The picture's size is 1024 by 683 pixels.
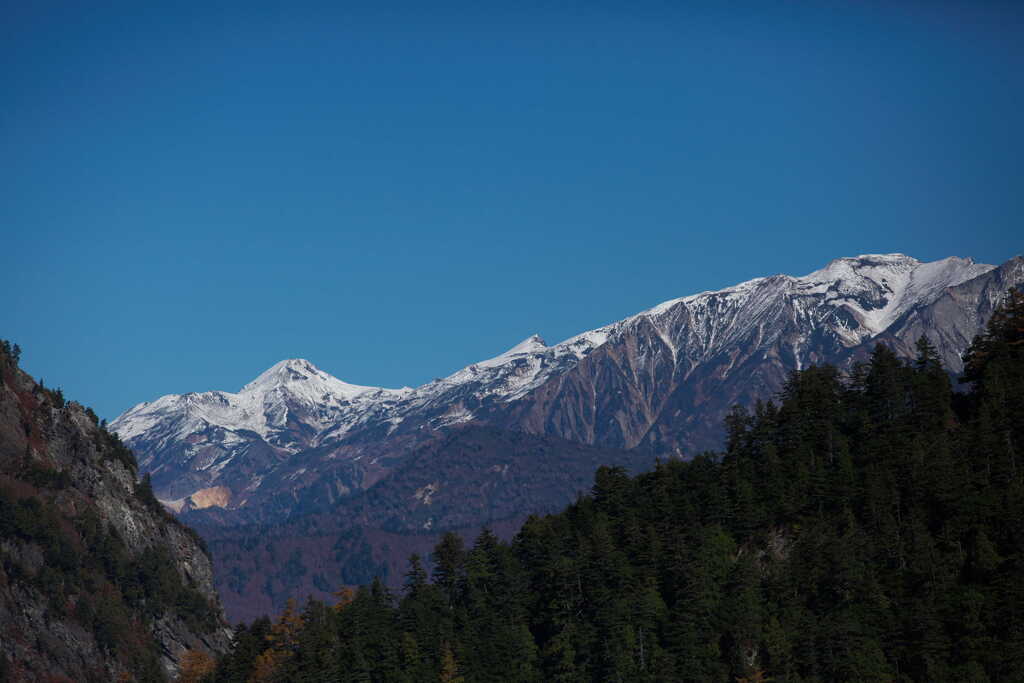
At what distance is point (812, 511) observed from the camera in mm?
192750

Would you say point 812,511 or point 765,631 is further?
point 812,511

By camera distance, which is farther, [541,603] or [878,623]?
[541,603]

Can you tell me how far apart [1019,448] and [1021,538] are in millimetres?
21655

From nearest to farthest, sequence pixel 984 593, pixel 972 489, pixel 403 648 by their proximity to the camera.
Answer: pixel 984 593 < pixel 972 489 < pixel 403 648

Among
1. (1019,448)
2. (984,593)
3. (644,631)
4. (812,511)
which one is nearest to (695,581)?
(644,631)

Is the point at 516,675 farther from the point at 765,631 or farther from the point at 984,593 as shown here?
the point at 984,593

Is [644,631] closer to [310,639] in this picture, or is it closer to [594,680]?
[594,680]

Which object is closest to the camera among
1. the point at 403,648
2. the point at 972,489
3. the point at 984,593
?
the point at 984,593

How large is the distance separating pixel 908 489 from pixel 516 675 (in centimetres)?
5917

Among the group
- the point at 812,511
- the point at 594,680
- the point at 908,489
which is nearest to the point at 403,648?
the point at 594,680

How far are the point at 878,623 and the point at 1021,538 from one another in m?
20.3

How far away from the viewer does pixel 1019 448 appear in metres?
185

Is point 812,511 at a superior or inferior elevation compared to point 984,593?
superior

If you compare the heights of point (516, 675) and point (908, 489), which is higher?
point (908, 489)
